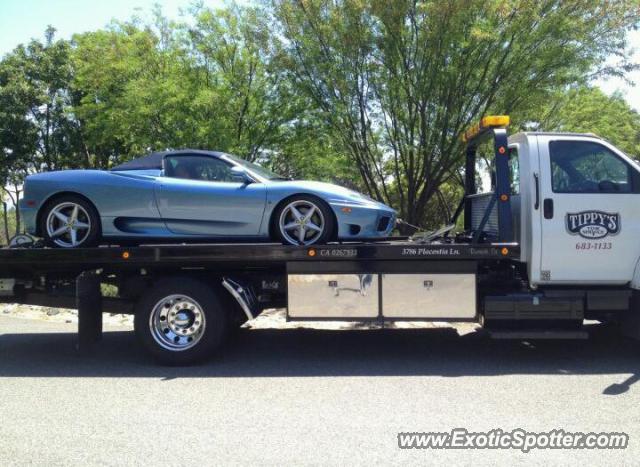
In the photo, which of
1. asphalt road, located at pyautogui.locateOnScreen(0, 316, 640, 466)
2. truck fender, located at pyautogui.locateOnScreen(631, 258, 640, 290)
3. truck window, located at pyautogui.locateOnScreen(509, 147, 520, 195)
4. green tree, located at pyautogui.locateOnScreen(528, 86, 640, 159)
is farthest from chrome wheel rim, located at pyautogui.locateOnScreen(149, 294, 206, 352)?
green tree, located at pyautogui.locateOnScreen(528, 86, 640, 159)

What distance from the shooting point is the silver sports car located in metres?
6.70

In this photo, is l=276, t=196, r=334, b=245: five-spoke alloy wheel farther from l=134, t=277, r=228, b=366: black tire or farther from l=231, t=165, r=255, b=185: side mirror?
l=134, t=277, r=228, b=366: black tire

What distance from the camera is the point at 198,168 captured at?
22.9 feet

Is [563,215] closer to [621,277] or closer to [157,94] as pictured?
[621,277]

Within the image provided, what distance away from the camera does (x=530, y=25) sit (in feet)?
35.7

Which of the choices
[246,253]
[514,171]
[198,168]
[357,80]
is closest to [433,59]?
[357,80]

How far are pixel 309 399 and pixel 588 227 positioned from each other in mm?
3430

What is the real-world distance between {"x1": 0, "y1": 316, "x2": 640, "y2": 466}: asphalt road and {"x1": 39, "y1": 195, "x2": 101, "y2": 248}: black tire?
53.9 inches

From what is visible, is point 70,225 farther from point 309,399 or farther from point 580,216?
point 580,216

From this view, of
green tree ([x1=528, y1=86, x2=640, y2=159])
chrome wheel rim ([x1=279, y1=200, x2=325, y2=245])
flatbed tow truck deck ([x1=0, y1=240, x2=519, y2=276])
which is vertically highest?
green tree ([x1=528, y1=86, x2=640, y2=159])

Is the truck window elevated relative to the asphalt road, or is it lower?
elevated

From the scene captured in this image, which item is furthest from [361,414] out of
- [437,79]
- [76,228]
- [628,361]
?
[437,79]

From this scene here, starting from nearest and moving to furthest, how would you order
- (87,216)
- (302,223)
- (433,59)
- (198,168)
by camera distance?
(302,223)
(87,216)
(198,168)
(433,59)

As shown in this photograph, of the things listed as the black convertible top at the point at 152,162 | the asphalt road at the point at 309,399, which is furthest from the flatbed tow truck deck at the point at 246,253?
the asphalt road at the point at 309,399
